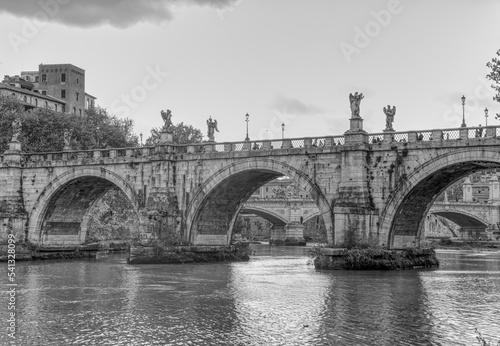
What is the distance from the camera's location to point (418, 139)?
128ft

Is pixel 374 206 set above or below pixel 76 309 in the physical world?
above

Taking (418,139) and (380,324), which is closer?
(380,324)

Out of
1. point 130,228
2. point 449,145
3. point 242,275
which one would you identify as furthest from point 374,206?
point 130,228

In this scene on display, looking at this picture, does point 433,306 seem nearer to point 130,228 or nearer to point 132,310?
point 132,310

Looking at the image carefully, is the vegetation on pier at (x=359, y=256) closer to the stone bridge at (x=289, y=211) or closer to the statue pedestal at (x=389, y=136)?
the statue pedestal at (x=389, y=136)

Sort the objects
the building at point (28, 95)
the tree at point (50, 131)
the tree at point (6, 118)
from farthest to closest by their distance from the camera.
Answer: the building at point (28, 95) → the tree at point (50, 131) → the tree at point (6, 118)

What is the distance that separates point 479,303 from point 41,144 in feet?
154

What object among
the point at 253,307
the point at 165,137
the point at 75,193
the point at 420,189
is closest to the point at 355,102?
the point at 420,189

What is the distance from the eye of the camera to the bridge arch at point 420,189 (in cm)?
3716

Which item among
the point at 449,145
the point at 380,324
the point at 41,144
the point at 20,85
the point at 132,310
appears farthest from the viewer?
the point at 20,85

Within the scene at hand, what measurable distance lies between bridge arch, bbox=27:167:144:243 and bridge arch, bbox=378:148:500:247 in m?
17.1

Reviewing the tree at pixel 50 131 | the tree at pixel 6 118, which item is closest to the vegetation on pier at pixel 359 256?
the tree at pixel 50 131

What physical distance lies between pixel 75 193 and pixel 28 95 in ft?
134

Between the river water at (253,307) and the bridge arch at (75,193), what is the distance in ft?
33.7
